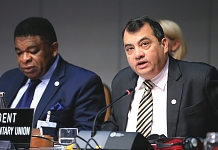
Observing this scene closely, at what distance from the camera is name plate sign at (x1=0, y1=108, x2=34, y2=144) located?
233 cm

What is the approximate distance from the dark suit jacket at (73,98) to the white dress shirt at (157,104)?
0.43 metres

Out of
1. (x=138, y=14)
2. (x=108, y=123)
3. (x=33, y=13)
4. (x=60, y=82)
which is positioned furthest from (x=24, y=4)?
(x=108, y=123)

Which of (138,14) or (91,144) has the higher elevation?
(138,14)

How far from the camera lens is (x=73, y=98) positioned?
3.45 m

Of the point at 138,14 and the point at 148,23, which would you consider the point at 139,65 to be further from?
the point at 138,14

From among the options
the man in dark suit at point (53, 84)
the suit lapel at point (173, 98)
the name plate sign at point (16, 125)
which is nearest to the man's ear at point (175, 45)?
the man in dark suit at point (53, 84)

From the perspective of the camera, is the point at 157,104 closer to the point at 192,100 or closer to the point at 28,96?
the point at 192,100

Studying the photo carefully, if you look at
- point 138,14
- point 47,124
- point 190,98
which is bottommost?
point 47,124

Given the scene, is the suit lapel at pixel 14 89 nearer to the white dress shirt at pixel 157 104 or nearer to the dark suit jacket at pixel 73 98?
the dark suit jacket at pixel 73 98

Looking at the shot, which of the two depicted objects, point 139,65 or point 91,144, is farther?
point 139,65

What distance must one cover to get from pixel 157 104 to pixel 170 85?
14 centimetres

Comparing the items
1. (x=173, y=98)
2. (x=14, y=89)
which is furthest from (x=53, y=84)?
(x=173, y=98)

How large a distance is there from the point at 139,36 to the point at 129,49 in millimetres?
102

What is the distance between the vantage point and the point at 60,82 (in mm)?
3531
